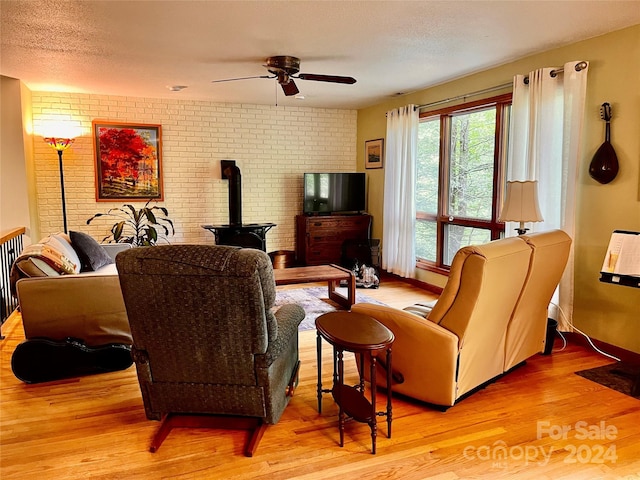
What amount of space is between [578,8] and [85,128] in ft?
18.6

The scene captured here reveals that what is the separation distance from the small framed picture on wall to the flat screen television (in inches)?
9.3

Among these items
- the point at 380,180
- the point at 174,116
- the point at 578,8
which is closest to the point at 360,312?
the point at 578,8

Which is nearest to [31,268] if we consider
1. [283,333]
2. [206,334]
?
[206,334]

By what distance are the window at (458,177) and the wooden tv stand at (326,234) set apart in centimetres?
112

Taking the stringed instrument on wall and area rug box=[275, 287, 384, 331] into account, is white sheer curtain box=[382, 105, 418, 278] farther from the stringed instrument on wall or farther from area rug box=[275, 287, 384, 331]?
the stringed instrument on wall

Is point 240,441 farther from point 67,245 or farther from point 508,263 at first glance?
point 67,245

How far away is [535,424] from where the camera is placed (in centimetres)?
253

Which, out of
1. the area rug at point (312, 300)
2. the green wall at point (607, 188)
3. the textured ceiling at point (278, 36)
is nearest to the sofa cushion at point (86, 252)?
the textured ceiling at point (278, 36)

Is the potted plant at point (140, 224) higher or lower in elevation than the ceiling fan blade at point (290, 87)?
lower

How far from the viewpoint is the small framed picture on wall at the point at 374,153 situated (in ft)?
22.1

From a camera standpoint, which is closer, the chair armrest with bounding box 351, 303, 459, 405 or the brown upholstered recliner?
the brown upholstered recliner

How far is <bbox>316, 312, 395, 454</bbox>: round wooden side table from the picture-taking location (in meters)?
2.15

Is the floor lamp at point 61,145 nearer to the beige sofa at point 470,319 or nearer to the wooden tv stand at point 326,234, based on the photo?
the wooden tv stand at point 326,234

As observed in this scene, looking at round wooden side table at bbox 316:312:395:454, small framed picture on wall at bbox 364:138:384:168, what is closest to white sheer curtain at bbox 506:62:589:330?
round wooden side table at bbox 316:312:395:454
